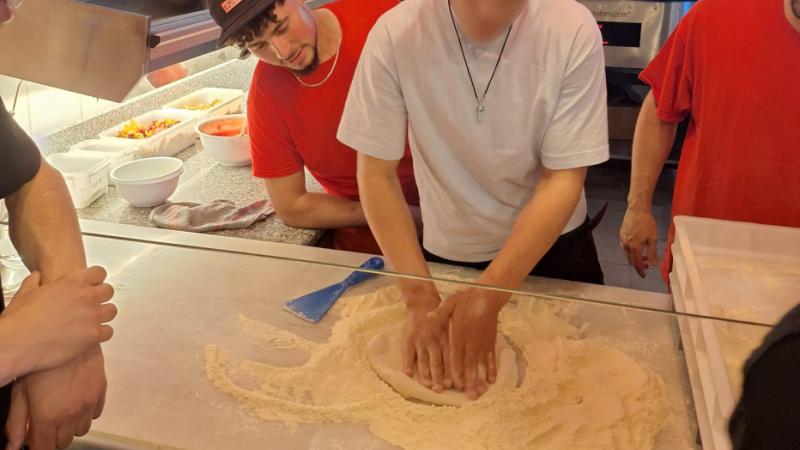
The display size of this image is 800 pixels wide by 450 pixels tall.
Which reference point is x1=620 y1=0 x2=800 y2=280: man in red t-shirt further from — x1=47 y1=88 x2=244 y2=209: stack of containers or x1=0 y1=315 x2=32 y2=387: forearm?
x1=47 y1=88 x2=244 y2=209: stack of containers

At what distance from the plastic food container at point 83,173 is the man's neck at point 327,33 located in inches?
27.2

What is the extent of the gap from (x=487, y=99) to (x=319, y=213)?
27.6 inches

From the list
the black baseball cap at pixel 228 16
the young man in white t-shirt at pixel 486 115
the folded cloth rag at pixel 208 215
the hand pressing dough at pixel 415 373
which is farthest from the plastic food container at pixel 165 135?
the hand pressing dough at pixel 415 373

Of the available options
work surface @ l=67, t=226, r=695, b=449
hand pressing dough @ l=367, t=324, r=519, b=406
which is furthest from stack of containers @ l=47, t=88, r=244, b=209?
hand pressing dough @ l=367, t=324, r=519, b=406

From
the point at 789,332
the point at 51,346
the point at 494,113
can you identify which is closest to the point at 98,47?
the point at 51,346

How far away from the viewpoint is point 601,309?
916 millimetres

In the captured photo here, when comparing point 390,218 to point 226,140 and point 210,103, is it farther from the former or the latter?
point 210,103

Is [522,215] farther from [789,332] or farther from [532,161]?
[789,332]

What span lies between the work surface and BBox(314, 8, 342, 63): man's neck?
71 centimetres

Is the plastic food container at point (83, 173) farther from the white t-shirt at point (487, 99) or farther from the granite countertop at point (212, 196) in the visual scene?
the white t-shirt at point (487, 99)

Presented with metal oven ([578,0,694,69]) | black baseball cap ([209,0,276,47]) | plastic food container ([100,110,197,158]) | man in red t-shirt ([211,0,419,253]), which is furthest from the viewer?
metal oven ([578,0,694,69])

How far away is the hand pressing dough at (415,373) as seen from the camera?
3.19ft

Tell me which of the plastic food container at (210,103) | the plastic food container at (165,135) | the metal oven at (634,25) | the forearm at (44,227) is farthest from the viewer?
the metal oven at (634,25)

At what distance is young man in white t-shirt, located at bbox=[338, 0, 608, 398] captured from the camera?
118 cm
